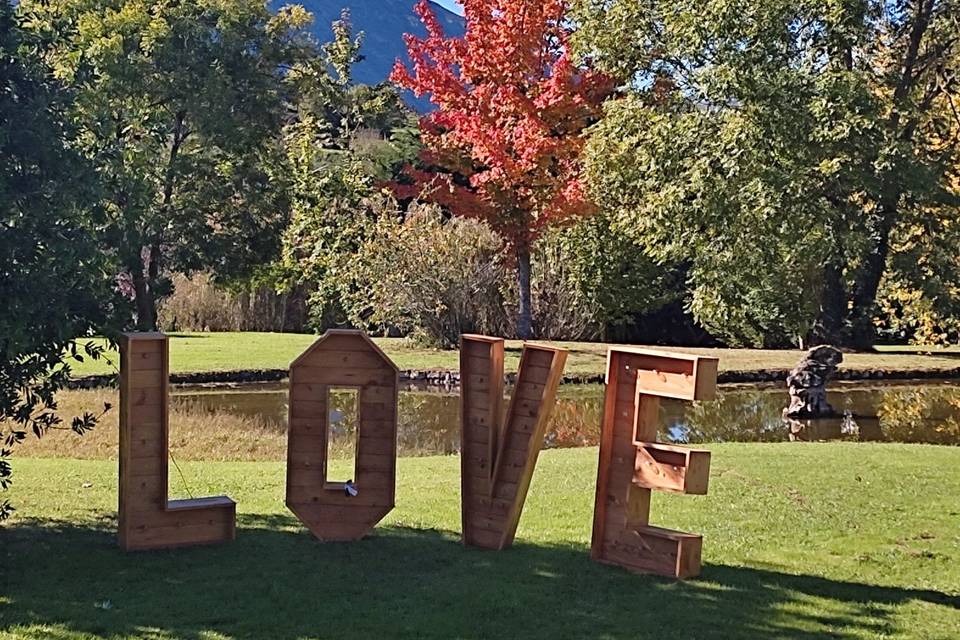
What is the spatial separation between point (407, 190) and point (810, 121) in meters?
14.2

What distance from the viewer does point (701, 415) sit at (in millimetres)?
15633

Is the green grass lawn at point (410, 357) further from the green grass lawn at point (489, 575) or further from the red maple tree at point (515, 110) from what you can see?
the green grass lawn at point (489, 575)

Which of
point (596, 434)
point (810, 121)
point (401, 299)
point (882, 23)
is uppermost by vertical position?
point (882, 23)

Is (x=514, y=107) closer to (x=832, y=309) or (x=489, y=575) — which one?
(x=832, y=309)

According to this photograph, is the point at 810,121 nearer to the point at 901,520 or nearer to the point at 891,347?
the point at 901,520

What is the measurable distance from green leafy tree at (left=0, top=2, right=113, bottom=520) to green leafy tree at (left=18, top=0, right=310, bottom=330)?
13828 millimetres

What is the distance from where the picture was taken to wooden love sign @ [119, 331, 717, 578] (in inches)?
228

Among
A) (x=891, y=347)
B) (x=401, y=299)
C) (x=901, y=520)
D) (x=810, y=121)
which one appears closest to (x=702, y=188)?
(x=810, y=121)

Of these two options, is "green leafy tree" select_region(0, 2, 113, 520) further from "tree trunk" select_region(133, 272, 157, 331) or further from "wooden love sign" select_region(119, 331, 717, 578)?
"tree trunk" select_region(133, 272, 157, 331)

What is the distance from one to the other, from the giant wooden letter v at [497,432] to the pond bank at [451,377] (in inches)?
365

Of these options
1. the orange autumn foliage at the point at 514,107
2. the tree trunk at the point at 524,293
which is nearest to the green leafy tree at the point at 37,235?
the orange autumn foliage at the point at 514,107

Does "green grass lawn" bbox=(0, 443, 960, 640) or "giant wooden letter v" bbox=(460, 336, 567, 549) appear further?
"giant wooden letter v" bbox=(460, 336, 567, 549)

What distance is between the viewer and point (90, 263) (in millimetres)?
5902

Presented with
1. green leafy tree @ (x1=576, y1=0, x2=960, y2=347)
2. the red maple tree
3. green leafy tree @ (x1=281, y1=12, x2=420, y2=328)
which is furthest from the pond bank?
green leafy tree @ (x1=281, y1=12, x2=420, y2=328)
